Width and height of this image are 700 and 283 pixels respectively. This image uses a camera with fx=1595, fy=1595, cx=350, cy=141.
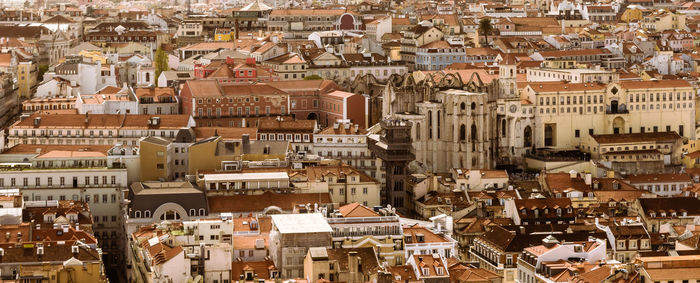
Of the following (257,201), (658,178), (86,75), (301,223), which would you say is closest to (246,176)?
(257,201)

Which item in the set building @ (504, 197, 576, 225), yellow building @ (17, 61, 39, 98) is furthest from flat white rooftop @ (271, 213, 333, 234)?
yellow building @ (17, 61, 39, 98)

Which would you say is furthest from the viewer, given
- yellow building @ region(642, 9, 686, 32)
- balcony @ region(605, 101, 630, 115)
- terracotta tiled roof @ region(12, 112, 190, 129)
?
yellow building @ region(642, 9, 686, 32)

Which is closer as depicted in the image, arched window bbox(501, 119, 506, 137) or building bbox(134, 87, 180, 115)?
arched window bbox(501, 119, 506, 137)

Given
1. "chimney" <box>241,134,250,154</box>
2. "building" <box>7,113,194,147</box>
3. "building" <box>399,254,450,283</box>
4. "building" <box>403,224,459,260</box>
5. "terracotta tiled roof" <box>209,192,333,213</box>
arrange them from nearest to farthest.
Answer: "building" <box>399,254,450,283</box> → "building" <box>403,224,459,260</box> → "terracotta tiled roof" <box>209,192,333,213</box> → "chimney" <box>241,134,250,154</box> → "building" <box>7,113,194,147</box>

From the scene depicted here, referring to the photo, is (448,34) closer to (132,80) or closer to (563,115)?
(132,80)

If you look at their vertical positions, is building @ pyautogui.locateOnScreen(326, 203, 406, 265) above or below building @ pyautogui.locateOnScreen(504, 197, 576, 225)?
above

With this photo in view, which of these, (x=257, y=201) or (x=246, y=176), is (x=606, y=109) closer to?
(x=246, y=176)

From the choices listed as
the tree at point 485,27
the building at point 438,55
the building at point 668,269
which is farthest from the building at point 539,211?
the tree at point 485,27

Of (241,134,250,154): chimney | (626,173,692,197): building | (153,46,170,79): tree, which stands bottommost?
(626,173,692,197): building

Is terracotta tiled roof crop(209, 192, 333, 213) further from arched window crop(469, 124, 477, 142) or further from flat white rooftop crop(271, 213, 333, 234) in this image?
arched window crop(469, 124, 477, 142)
